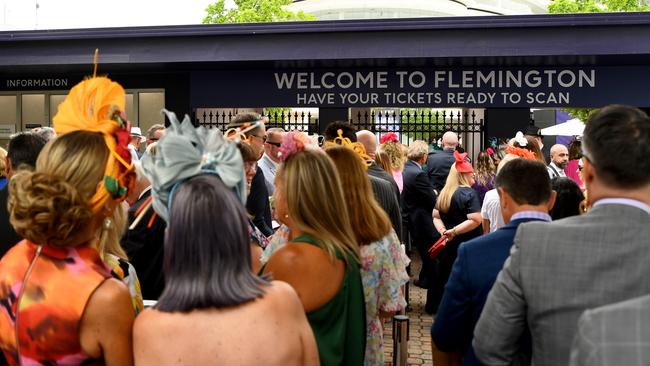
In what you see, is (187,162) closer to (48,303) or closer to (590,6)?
(48,303)

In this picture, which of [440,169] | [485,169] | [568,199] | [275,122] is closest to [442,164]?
[440,169]

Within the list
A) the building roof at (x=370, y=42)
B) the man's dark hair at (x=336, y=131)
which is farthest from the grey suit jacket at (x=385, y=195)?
the building roof at (x=370, y=42)

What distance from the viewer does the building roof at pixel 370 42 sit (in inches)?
408

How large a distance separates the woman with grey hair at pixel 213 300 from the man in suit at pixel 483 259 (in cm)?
117

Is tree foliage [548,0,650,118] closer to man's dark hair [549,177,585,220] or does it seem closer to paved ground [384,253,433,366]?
paved ground [384,253,433,366]

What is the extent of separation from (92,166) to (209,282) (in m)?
0.62

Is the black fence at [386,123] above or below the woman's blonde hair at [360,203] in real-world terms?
above

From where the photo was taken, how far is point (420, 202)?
27.3 ft

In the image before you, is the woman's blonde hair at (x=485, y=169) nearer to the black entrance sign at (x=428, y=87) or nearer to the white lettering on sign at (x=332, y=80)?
the black entrance sign at (x=428, y=87)

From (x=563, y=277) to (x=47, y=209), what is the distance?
174 centimetres

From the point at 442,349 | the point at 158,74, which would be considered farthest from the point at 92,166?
the point at 158,74

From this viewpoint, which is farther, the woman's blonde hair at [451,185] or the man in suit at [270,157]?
the woman's blonde hair at [451,185]

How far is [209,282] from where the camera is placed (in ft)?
6.61

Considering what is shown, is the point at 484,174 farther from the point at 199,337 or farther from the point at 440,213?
the point at 199,337
